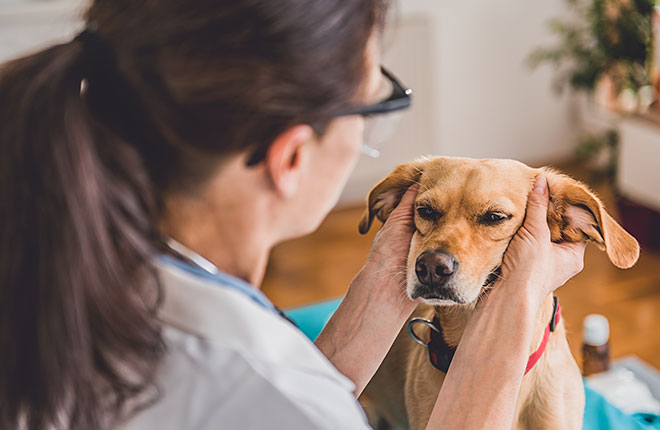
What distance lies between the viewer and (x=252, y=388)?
2.22 feet

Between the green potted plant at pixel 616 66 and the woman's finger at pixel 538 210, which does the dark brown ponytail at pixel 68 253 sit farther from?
the green potted plant at pixel 616 66

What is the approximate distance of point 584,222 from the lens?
3.41ft

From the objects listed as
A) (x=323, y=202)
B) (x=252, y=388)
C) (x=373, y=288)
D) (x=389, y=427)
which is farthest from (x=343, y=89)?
(x=389, y=427)

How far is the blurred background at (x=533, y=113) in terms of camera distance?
291 centimetres

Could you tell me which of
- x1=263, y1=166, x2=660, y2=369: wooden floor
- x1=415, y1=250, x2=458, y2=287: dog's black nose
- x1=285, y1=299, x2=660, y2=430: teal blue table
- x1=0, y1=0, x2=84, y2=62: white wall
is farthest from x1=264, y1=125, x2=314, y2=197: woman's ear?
x1=0, y1=0, x2=84, y2=62: white wall

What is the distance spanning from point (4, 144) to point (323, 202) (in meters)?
0.31

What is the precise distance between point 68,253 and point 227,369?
0.17m

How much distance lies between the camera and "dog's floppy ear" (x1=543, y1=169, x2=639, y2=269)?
1010 millimetres

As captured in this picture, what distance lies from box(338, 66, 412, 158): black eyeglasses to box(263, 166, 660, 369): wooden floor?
1636 mm

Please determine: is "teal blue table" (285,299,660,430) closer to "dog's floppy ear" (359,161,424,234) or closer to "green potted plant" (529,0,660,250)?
"dog's floppy ear" (359,161,424,234)

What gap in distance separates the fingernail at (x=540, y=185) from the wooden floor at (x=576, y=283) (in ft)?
4.46

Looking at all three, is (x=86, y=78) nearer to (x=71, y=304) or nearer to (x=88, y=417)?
(x=71, y=304)

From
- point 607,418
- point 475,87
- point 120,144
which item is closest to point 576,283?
point 475,87

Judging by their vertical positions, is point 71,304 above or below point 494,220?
above
